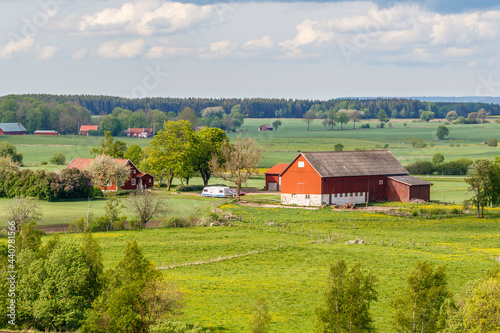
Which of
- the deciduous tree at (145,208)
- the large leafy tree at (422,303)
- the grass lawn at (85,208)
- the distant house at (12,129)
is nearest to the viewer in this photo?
the large leafy tree at (422,303)

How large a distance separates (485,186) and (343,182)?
47.4 ft

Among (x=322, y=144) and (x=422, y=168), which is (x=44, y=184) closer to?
(x=422, y=168)

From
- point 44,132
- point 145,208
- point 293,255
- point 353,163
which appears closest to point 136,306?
point 293,255

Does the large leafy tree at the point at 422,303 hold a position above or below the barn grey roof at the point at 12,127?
below

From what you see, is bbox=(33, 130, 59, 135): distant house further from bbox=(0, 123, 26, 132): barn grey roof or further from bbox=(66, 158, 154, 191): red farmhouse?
bbox=(66, 158, 154, 191): red farmhouse

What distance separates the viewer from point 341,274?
2180cm

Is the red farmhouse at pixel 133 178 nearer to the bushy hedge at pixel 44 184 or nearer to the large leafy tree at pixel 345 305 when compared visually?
the bushy hedge at pixel 44 184

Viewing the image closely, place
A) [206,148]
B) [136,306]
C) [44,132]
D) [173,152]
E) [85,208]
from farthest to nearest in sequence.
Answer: [44,132]
[206,148]
[173,152]
[85,208]
[136,306]

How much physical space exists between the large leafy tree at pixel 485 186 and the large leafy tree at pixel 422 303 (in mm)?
37951

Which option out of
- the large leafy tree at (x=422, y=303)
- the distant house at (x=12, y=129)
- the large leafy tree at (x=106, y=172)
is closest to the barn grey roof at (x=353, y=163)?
the large leafy tree at (x=106, y=172)

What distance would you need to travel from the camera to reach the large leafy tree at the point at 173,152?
259 ft

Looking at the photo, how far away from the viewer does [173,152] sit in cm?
7981

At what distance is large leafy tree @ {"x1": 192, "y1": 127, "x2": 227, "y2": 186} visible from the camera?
80.5 meters

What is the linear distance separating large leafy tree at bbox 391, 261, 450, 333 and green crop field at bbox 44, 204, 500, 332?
3.54 m
